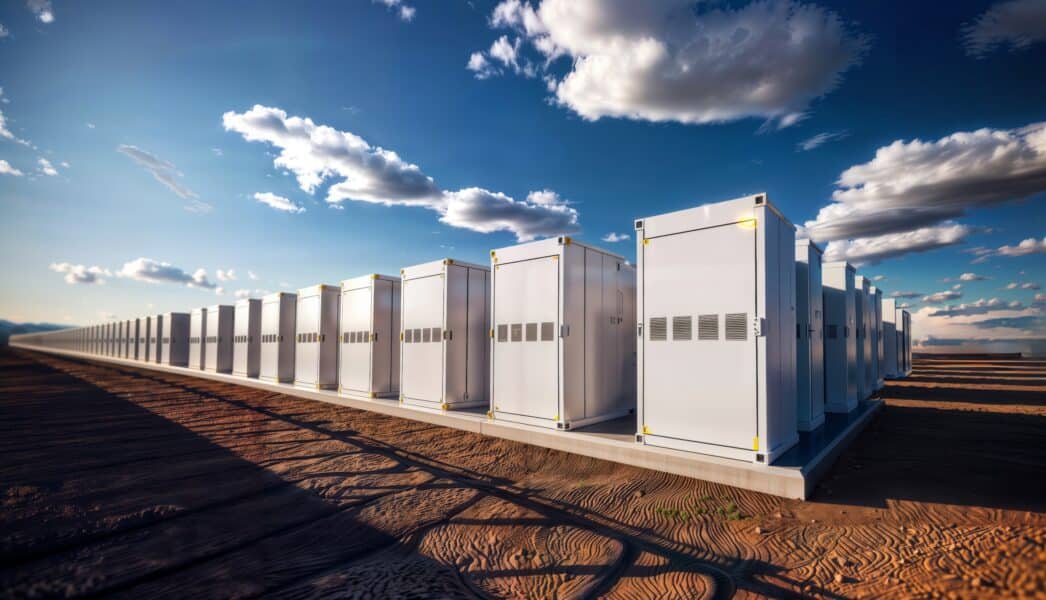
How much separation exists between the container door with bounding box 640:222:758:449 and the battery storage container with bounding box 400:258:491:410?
17.3 ft

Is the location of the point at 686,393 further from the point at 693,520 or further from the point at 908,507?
the point at 908,507

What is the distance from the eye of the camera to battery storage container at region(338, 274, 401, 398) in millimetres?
13297

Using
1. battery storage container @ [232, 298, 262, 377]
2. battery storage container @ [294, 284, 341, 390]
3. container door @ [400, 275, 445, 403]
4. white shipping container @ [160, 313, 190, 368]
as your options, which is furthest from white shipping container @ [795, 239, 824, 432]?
white shipping container @ [160, 313, 190, 368]

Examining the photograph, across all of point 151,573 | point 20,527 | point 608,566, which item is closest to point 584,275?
point 608,566

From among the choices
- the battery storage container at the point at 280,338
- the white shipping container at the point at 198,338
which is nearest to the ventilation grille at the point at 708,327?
the battery storage container at the point at 280,338

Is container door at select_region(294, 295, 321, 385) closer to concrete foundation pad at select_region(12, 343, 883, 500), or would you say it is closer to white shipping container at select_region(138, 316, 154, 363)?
concrete foundation pad at select_region(12, 343, 883, 500)

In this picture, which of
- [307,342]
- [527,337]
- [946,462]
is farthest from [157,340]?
[946,462]

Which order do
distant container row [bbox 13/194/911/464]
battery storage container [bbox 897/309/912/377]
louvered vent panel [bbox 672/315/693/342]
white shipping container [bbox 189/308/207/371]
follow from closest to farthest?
distant container row [bbox 13/194/911/464], louvered vent panel [bbox 672/315/693/342], battery storage container [bbox 897/309/912/377], white shipping container [bbox 189/308/207/371]

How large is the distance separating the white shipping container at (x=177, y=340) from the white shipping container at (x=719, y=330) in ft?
105

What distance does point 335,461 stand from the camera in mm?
8438

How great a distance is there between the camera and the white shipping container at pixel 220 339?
23.0 m

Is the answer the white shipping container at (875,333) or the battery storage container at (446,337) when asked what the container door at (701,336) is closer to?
the battery storage container at (446,337)

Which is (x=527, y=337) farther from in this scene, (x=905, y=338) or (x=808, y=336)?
(x=905, y=338)

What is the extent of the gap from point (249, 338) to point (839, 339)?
71.6 ft
